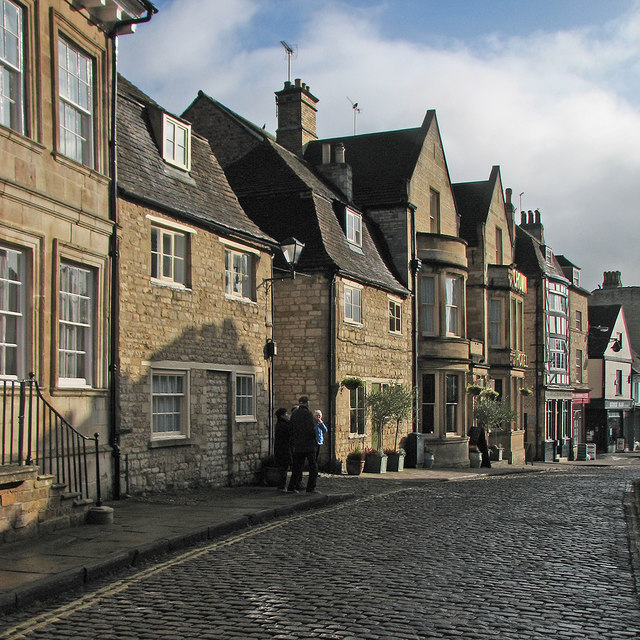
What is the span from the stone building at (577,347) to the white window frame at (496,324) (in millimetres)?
13305

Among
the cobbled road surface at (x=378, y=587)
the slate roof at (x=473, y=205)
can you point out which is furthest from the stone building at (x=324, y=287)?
the cobbled road surface at (x=378, y=587)

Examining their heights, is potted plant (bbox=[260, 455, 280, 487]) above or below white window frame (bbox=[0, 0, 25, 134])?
below

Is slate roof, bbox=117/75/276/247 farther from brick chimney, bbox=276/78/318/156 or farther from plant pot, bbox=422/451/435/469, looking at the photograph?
brick chimney, bbox=276/78/318/156

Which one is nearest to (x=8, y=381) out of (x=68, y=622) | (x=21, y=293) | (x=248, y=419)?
(x=21, y=293)

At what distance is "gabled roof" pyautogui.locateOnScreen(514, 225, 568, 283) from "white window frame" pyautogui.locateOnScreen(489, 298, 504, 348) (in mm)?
6357

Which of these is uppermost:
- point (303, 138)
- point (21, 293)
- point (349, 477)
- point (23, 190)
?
point (303, 138)

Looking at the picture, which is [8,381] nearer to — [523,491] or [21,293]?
[21,293]

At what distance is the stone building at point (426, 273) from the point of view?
29.3 meters

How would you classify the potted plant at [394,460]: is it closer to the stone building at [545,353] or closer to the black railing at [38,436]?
the black railing at [38,436]

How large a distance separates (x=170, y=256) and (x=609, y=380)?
1828 inches

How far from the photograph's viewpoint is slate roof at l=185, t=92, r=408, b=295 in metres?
24.2

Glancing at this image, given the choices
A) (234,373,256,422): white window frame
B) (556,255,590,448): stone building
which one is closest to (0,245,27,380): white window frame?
(234,373,256,422): white window frame

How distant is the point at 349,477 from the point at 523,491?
205 inches

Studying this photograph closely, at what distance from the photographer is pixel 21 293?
12.3 meters
